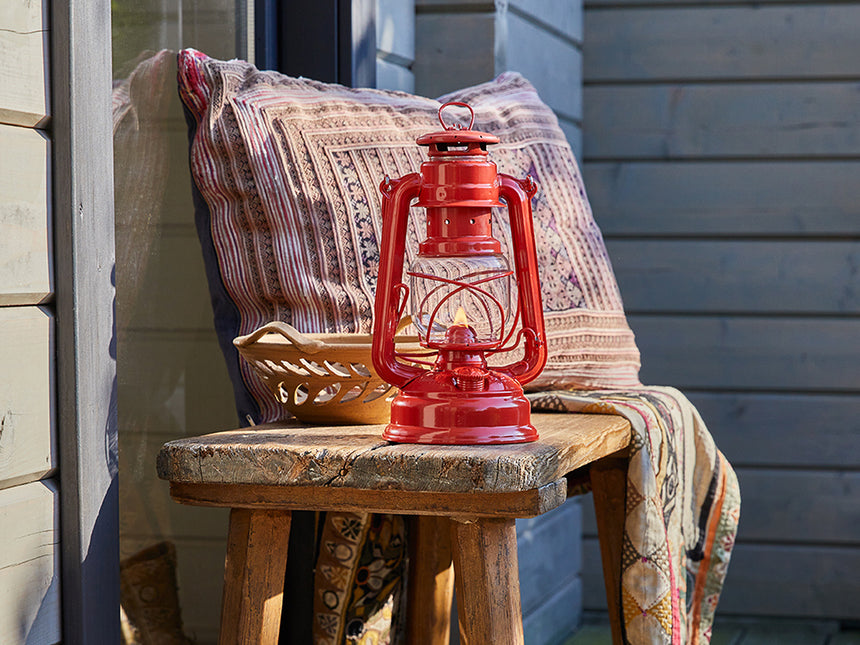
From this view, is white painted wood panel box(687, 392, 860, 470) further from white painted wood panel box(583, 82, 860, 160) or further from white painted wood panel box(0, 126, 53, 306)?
white painted wood panel box(0, 126, 53, 306)

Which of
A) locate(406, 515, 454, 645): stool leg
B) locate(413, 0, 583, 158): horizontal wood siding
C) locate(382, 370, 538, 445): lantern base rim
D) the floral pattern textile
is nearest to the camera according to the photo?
locate(382, 370, 538, 445): lantern base rim

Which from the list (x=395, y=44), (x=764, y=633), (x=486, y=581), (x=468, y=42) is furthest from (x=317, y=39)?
(x=764, y=633)

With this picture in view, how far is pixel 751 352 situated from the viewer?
2389 mm

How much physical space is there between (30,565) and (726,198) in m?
1.79

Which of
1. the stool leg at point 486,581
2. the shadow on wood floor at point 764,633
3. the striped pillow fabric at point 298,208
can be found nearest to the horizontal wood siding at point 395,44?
the striped pillow fabric at point 298,208

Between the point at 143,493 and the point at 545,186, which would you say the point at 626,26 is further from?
the point at 143,493

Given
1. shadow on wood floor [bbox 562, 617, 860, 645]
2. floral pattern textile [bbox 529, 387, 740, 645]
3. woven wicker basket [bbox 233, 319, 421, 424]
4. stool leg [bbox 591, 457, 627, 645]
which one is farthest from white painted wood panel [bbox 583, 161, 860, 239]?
woven wicker basket [bbox 233, 319, 421, 424]

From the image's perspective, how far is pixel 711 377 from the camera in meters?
2.41

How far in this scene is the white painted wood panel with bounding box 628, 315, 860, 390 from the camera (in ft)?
7.74

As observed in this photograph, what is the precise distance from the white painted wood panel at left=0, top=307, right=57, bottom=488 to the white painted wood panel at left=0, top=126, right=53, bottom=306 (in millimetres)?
18

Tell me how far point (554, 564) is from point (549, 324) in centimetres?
98

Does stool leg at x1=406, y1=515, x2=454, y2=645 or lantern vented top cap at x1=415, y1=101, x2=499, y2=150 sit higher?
lantern vented top cap at x1=415, y1=101, x2=499, y2=150

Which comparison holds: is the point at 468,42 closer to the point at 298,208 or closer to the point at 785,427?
the point at 298,208

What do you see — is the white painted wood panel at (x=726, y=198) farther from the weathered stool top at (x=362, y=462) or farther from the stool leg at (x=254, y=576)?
the stool leg at (x=254, y=576)
